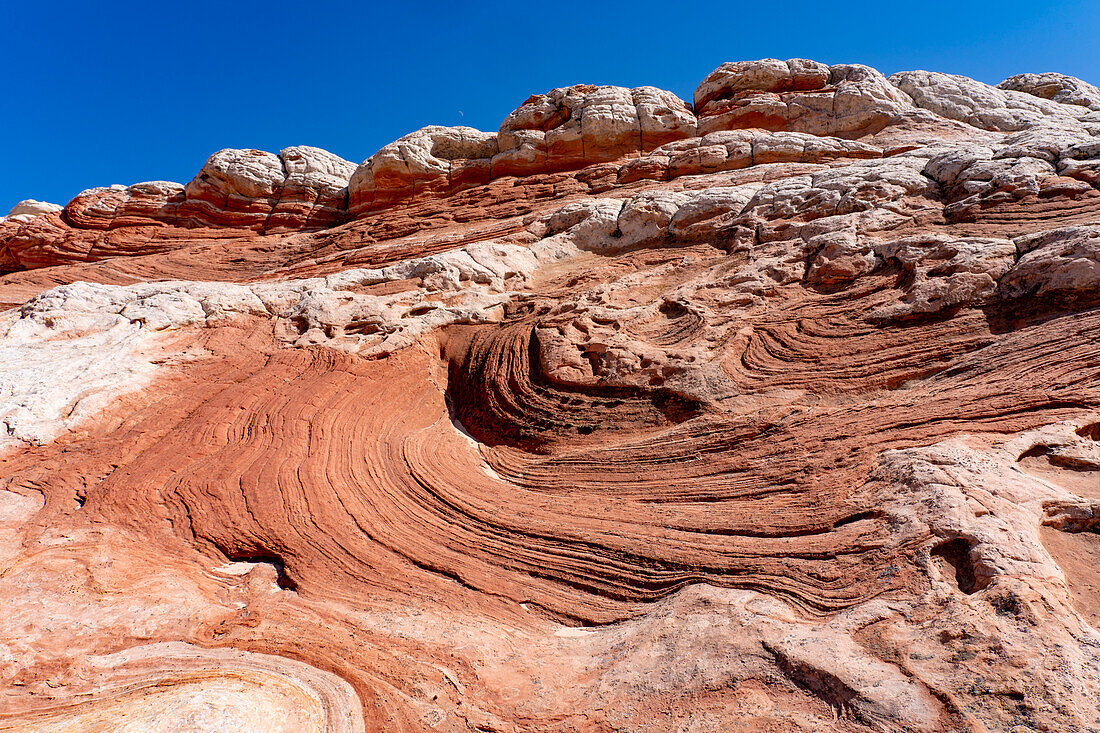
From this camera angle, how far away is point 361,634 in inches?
201

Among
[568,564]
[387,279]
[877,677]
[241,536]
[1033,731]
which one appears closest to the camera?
[1033,731]

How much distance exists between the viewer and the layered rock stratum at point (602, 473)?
4016 mm

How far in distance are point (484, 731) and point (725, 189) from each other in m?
11.4

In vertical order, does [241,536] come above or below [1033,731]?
below

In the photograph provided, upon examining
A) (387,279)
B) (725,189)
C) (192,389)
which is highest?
(725,189)

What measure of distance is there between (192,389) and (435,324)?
4140 mm

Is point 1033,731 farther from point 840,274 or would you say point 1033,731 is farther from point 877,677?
point 840,274

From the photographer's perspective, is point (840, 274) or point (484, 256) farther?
point (484, 256)

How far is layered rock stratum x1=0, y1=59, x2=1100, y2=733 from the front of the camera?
402 centimetres

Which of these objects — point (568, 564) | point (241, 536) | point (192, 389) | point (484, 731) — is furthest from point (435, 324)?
point (484, 731)

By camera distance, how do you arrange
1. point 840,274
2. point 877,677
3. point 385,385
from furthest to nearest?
point 385,385
point 840,274
point 877,677

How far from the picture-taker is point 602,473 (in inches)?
282

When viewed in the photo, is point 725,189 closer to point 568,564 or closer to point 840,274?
point 840,274

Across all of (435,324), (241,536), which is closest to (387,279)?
(435,324)
